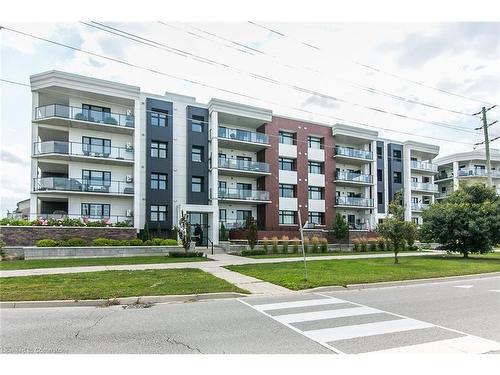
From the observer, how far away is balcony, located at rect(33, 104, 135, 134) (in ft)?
88.0

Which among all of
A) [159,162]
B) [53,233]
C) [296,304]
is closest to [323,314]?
[296,304]

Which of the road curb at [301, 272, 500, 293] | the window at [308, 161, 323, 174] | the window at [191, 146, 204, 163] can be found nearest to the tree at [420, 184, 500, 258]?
the road curb at [301, 272, 500, 293]

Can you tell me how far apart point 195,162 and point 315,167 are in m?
13.3

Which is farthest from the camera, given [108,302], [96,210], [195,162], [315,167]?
[315,167]

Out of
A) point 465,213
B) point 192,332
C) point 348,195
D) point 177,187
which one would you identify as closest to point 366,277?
point 192,332

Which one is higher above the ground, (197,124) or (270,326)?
(197,124)

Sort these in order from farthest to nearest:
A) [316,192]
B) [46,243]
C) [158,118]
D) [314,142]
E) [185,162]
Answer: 1. [314,142]
2. [316,192]
3. [185,162]
4. [158,118]
5. [46,243]

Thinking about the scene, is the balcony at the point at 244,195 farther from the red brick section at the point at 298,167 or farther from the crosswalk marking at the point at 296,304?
the crosswalk marking at the point at 296,304

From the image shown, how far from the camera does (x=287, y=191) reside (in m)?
36.5

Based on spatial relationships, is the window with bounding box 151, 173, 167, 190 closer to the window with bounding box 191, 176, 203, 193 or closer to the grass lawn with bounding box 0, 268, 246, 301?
the window with bounding box 191, 176, 203, 193

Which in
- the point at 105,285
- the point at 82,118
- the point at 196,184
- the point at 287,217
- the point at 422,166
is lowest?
the point at 105,285

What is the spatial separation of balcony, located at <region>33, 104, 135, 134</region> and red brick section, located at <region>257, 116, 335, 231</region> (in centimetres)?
1303

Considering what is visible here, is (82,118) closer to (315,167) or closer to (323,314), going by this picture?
(315,167)

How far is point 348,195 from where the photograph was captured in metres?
41.0
